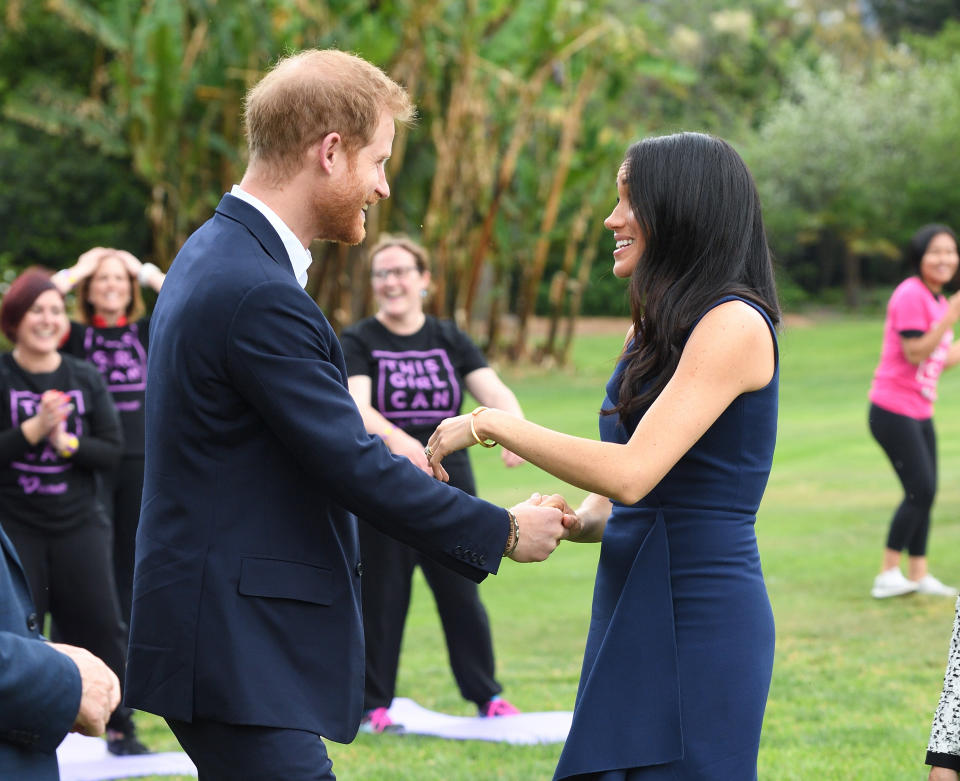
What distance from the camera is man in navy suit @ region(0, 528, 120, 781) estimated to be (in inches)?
92.9

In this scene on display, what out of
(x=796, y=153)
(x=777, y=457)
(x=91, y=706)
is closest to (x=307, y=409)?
(x=91, y=706)

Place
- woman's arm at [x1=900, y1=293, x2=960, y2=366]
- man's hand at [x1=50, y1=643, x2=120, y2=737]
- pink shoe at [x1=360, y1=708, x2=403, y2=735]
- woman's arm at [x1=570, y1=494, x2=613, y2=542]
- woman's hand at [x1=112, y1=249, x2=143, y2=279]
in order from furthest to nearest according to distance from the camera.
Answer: woman's arm at [x1=900, y1=293, x2=960, y2=366]
woman's hand at [x1=112, y1=249, x2=143, y2=279]
pink shoe at [x1=360, y1=708, x2=403, y2=735]
woman's arm at [x1=570, y1=494, x2=613, y2=542]
man's hand at [x1=50, y1=643, x2=120, y2=737]

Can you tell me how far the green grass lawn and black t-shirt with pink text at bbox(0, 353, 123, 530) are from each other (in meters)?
1.30

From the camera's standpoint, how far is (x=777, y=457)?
54.2 ft

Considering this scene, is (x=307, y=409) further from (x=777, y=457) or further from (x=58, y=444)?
(x=777, y=457)

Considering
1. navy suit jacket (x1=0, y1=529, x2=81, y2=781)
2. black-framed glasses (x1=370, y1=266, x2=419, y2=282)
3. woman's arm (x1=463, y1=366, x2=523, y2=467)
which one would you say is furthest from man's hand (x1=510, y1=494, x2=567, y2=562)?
black-framed glasses (x1=370, y1=266, x2=419, y2=282)

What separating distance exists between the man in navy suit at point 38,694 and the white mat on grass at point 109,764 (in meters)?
3.17

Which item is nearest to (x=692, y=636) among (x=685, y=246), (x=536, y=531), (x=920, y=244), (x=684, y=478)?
(x=684, y=478)

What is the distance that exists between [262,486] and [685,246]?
3.77 ft

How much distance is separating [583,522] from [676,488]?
0.50 metres

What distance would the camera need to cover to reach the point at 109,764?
584 centimetres

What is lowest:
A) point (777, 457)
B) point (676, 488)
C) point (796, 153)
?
point (777, 457)

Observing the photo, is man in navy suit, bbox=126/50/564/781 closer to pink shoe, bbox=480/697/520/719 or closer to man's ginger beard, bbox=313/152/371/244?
man's ginger beard, bbox=313/152/371/244

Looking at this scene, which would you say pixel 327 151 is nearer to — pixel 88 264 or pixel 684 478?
pixel 684 478
